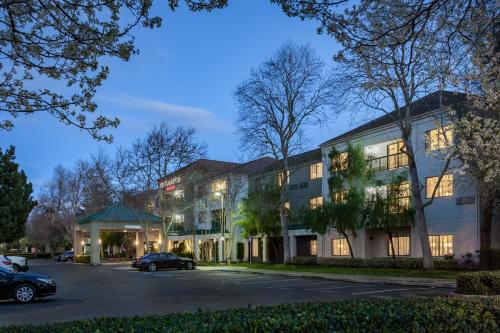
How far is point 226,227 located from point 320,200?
13296mm

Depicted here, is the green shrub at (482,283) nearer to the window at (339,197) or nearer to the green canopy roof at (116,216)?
the window at (339,197)

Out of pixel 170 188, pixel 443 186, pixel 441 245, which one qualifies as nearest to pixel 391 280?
pixel 441 245

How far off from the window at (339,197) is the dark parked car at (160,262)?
1239 cm

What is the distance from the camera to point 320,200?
43969mm

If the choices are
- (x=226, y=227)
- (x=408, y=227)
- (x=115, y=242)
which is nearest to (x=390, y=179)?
(x=408, y=227)

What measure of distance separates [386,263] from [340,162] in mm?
8132

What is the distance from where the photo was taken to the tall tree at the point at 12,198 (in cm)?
4222

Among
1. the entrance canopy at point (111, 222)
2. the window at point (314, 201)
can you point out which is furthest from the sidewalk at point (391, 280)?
the entrance canopy at point (111, 222)

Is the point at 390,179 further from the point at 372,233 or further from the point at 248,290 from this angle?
the point at 248,290

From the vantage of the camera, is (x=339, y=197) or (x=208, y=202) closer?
(x=339, y=197)

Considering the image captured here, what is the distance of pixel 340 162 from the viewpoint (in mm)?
37969

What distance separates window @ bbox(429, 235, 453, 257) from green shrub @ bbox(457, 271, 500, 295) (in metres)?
14.9

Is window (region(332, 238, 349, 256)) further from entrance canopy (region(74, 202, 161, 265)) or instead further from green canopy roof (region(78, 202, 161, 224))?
green canopy roof (region(78, 202, 161, 224))

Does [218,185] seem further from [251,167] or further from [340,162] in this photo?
[340,162]
